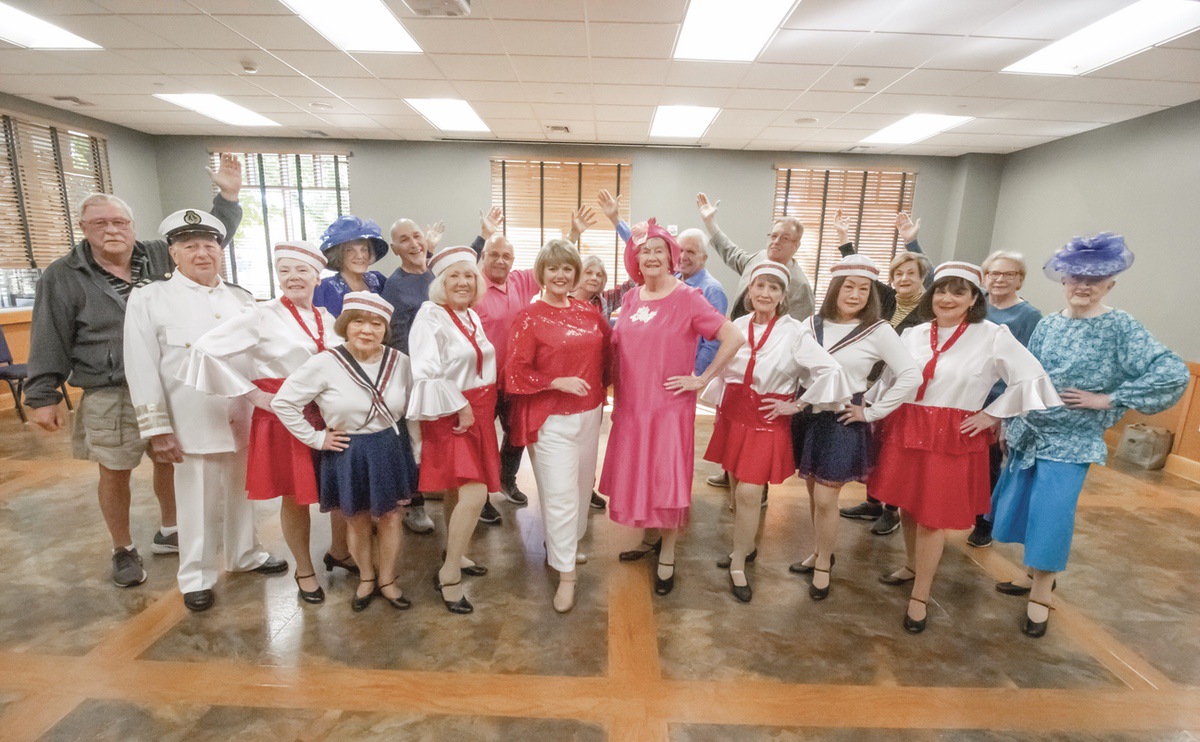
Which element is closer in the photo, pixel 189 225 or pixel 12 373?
pixel 189 225

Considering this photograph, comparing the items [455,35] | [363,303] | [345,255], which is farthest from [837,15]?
[363,303]

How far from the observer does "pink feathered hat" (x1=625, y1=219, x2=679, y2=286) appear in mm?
2371

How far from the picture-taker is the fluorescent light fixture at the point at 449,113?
19.6 feet

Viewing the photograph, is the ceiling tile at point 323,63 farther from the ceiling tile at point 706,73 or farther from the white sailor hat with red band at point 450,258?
the white sailor hat with red band at point 450,258

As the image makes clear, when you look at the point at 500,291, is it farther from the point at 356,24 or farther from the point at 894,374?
the point at 356,24

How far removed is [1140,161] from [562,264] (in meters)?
6.77

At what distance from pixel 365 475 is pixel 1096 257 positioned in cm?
318

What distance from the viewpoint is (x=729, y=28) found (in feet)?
13.1

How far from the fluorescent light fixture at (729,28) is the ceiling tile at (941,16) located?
75cm

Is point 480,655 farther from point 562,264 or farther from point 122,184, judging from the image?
point 122,184

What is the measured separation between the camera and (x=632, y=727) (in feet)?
6.07

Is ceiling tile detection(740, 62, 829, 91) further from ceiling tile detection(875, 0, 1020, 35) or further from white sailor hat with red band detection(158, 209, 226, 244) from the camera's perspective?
white sailor hat with red band detection(158, 209, 226, 244)

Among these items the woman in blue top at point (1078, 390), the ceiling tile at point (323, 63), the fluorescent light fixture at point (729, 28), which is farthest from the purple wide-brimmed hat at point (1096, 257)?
the ceiling tile at point (323, 63)

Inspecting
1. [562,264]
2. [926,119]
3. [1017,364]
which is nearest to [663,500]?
[562,264]
